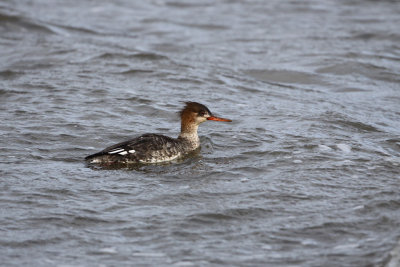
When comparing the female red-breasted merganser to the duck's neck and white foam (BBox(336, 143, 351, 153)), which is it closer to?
the duck's neck

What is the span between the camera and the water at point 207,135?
5.90 m

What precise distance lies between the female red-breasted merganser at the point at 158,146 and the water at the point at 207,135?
0.19 metres

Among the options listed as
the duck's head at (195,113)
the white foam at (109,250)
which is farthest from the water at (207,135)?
the duck's head at (195,113)

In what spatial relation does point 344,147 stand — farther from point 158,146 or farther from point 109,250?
point 109,250

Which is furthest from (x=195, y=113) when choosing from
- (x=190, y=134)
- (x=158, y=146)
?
(x=158, y=146)

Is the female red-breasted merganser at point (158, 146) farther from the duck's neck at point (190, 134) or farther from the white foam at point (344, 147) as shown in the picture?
the white foam at point (344, 147)

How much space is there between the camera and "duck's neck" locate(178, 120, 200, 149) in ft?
29.9

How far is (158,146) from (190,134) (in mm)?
926

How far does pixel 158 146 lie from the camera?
8336 mm

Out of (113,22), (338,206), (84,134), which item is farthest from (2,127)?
(113,22)

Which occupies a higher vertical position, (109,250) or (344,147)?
(344,147)

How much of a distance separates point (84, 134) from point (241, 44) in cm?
723

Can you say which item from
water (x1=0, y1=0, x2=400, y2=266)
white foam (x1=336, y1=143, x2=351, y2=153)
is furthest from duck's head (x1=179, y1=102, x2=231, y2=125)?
white foam (x1=336, y1=143, x2=351, y2=153)

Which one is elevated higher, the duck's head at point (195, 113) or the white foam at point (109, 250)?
the duck's head at point (195, 113)
